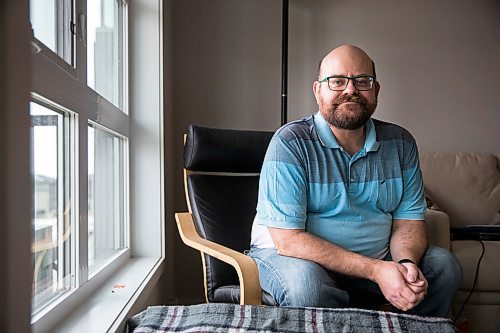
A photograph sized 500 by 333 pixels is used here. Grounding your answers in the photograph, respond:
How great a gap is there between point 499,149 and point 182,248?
1885mm

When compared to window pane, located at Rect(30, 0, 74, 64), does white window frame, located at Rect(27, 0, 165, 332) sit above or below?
below

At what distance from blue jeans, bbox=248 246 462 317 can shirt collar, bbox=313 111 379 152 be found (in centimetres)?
37

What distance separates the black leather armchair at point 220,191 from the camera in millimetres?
1974

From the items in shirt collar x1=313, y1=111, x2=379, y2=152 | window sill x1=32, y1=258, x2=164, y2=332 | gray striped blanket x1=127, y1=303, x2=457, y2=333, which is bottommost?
window sill x1=32, y1=258, x2=164, y2=332

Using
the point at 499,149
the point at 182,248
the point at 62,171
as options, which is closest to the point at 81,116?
the point at 62,171

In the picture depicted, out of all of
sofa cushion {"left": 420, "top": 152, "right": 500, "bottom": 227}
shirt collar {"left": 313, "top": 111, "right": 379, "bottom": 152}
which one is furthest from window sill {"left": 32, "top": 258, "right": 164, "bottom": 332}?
sofa cushion {"left": 420, "top": 152, "right": 500, "bottom": 227}

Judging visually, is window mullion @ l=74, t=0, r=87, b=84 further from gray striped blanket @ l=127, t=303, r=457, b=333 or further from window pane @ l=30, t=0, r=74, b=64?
gray striped blanket @ l=127, t=303, r=457, b=333

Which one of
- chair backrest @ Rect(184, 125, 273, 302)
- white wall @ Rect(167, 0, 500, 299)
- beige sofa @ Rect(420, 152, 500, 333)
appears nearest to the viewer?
chair backrest @ Rect(184, 125, 273, 302)

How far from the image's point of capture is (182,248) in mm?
3045

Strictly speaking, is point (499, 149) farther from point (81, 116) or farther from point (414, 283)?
point (81, 116)

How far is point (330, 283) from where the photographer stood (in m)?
1.54

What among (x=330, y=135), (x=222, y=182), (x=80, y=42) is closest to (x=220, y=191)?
(x=222, y=182)

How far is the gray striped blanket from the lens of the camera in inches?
48.5

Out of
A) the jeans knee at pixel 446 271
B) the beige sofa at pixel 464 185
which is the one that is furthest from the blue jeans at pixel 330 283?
the beige sofa at pixel 464 185
